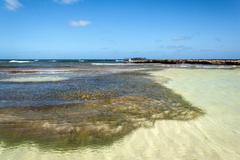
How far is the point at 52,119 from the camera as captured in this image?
7648mm

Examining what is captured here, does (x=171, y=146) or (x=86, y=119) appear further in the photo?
(x=86, y=119)

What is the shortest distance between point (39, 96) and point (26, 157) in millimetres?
6955

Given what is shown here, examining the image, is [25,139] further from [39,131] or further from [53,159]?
[53,159]

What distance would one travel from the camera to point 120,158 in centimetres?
490

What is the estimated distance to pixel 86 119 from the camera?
25.1 ft

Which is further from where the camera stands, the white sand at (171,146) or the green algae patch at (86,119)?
the green algae patch at (86,119)

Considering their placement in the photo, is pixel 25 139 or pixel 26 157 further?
pixel 25 139

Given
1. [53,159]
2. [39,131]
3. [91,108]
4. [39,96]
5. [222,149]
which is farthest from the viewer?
[39,96]

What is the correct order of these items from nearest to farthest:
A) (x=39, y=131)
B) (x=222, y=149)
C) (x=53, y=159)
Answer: (x=53, y=159) < (x=222, y=149) < (x=39, y=131)

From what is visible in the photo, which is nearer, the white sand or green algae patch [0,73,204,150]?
the white sand

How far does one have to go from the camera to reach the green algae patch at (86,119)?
19.6 feet

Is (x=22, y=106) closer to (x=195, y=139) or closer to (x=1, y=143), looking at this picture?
(x=1, y=143)

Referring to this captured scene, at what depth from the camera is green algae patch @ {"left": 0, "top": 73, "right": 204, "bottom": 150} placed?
235 inches

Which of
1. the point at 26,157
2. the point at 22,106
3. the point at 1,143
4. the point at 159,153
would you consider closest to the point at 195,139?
the point at 159,153
